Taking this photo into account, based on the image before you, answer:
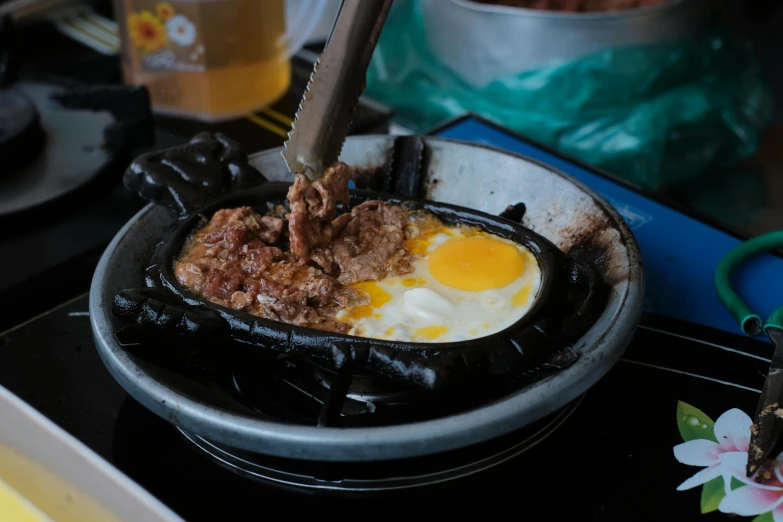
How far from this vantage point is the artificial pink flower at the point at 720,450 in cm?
101

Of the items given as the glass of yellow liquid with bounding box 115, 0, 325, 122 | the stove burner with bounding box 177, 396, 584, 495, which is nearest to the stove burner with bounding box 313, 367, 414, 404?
the stove burner with bounding box 177, 396, 584, 495

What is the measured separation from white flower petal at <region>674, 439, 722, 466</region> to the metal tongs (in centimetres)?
68

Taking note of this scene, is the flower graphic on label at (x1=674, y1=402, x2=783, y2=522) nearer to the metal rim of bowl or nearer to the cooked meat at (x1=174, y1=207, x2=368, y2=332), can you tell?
the cooked meat at (x1=174, y1=207, x2=368, y2=332)

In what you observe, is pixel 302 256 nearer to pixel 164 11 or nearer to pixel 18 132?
pixel 18 132

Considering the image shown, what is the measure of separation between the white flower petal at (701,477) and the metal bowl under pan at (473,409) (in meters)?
0.19

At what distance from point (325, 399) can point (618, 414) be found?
0.43 meters

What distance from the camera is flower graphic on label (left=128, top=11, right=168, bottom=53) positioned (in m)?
2.04

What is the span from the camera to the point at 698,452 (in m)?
1.05

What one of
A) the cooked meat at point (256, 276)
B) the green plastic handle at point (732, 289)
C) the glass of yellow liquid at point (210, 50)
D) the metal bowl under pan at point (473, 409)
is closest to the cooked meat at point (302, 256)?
the cooked meat at point (256, 276)

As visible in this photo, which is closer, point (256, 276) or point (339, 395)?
point (339, 395)

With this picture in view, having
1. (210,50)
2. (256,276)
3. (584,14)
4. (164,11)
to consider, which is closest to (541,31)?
(584,14)

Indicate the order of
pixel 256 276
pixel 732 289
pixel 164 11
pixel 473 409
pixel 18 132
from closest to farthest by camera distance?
pixel 473 409
pixel 256 276
pixel 732 289
pixel 18 132
pixel 164 11

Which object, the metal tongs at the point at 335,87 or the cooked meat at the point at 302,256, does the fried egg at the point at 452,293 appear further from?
the metal tongs at the point at 335,87

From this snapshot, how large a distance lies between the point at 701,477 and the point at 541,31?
4.91ft
